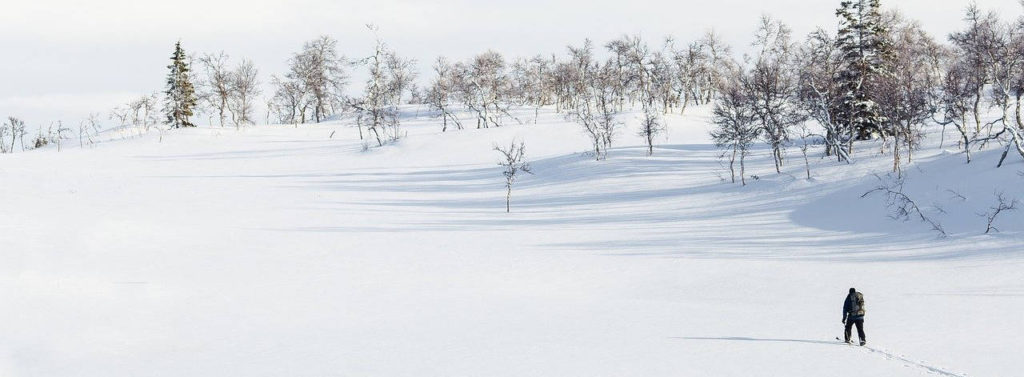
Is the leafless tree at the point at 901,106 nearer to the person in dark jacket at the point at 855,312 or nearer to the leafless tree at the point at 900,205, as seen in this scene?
the leafless tree at the point at 900,205

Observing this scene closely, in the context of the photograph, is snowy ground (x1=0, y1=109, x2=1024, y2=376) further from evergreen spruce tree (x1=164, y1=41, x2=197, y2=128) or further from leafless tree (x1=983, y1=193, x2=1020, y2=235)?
evergreen spruce tree (x1=164, y1=41, x2=197, y2=128)

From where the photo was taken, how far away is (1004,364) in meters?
14.5

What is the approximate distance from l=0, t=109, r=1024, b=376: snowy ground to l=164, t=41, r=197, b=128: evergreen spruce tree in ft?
102

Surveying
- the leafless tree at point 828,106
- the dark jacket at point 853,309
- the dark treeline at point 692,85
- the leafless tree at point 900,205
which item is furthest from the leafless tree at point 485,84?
the dark jacket at point 853,309

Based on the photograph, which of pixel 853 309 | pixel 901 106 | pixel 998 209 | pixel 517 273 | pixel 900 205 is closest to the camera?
pixel 853 309

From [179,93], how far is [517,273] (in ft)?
226

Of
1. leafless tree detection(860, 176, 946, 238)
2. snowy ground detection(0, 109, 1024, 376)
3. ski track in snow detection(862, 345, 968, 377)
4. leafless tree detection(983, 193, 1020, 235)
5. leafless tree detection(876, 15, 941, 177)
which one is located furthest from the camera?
leafless tree detection(876, 15, 941, 177)

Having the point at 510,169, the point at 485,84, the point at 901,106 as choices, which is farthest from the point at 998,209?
the point at 485,84

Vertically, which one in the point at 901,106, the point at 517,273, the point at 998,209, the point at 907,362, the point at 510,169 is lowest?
the point at 517,273

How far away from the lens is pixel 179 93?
83.8 m

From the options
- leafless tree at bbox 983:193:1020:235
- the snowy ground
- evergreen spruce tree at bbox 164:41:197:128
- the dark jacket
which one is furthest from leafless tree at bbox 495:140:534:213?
evergreen spruce tree at bbox 164:41:197:128

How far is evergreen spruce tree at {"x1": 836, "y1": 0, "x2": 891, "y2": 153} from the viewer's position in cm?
4806

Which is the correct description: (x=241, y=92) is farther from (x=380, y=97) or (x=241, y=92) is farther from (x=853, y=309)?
(x=853, y=309)

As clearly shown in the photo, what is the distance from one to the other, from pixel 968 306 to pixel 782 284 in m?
5.69
